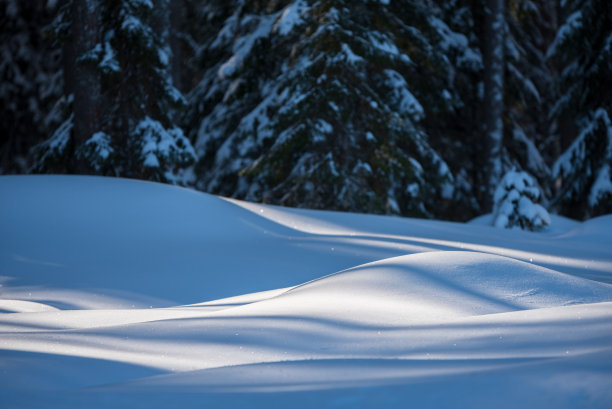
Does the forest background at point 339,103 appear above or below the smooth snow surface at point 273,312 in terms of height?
above

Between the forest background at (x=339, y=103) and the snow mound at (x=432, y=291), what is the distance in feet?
19.6

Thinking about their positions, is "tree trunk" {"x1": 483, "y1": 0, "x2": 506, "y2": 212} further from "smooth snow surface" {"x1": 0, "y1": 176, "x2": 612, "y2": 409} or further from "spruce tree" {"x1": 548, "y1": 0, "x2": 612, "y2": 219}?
"smooth snow surface" {"x1": 0, "y1": 176, "x2": 612, "y2": 409}

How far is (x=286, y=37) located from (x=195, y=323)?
1023 centimetres

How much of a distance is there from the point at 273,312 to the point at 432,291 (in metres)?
0.82

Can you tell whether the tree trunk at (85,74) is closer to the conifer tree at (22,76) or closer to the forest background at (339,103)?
the forest background at (339,103)

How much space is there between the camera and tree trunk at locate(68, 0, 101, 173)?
10094 mm

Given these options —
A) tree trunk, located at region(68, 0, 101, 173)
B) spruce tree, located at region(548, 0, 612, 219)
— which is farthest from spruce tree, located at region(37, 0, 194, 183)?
spruce tree, located at region(548, 0, 612, 219)

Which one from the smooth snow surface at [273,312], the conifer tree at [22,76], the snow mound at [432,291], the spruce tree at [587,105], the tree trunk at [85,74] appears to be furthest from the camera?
the conifer tree at [22,76]

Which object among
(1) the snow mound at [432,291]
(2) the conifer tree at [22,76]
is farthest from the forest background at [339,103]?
(1) the snow mound at [432,291]

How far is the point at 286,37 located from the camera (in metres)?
12.1

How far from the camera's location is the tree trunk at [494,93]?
A: 13.3m

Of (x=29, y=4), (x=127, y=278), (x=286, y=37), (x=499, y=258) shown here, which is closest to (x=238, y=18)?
(x=286, y=37)

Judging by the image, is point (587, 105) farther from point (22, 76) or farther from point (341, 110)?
point (22, 76)

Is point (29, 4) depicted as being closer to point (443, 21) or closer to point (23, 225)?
point (443, 21)
